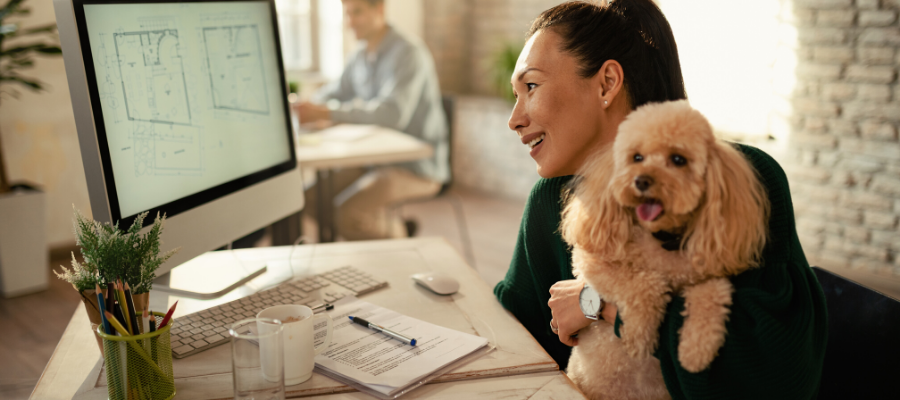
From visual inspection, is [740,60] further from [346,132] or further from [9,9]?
[9,9]

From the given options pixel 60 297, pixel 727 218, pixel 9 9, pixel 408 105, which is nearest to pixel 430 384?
pixel 727 218

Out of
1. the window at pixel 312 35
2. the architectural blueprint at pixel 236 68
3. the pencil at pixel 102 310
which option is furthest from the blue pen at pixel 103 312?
the window at pixel 312 35

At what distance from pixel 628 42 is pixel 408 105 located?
2.12m

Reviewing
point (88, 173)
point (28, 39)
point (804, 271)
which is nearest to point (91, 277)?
point (88, 173)

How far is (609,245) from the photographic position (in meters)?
0.88

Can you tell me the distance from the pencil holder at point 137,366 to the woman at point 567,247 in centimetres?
58

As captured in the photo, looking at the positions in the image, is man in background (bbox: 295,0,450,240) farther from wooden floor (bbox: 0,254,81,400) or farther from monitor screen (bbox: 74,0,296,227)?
monitor screen (bbox: 74,0,296,227)

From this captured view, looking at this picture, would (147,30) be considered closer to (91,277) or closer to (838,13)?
(91,277)

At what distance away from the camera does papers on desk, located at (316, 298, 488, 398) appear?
0.88m

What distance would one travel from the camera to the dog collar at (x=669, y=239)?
85 centimetres

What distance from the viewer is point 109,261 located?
2.74ft

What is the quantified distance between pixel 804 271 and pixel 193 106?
1.07m

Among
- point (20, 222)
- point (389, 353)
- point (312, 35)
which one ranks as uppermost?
point (312, 35)

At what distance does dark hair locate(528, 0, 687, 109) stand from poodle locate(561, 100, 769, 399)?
0.89 ft
